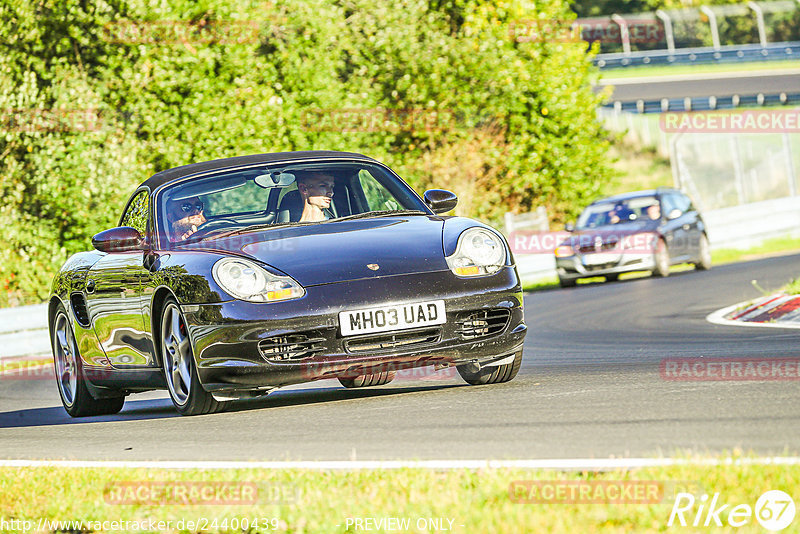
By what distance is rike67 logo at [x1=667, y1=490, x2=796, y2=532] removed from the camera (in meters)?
3.96

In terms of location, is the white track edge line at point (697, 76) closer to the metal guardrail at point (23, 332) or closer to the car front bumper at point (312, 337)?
the metal guardrail at point (23, 332)

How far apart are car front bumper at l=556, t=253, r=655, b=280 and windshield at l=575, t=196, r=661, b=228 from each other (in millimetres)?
921

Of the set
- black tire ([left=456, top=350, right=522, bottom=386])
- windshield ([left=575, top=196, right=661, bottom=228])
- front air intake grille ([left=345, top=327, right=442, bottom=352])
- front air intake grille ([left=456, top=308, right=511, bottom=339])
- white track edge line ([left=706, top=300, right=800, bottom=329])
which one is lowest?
windshield ([left=575, top=196, right=661, bottom=228])

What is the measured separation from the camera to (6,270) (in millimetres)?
22188

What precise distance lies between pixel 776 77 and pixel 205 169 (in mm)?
56015

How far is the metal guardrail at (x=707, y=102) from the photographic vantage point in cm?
5334

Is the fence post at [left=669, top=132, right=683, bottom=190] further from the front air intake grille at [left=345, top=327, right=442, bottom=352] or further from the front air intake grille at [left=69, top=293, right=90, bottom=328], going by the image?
the front air intake grille at [left=345, top=327, right=442, bottom=352]

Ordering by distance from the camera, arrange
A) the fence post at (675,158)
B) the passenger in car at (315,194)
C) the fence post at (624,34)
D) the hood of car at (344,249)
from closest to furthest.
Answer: the hood of car at (344,249) → the passenger in car at (315,194) → the fence post at (675,158) → the fence post at (624,34)

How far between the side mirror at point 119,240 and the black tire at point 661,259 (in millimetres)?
14884

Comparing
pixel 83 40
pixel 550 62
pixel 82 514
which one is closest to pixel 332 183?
pixel 82 514

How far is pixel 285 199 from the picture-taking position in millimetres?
8547

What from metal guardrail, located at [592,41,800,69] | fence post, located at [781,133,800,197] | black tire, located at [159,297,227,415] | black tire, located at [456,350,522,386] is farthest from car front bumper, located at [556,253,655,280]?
metal guardrail, located at [592,41,800,69]

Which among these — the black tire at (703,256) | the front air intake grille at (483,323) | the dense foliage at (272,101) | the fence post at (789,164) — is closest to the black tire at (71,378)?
the front air intake grille at (483,323)

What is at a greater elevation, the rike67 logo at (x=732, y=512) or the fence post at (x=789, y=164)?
the rike67 logo at (x=732, y=512)
